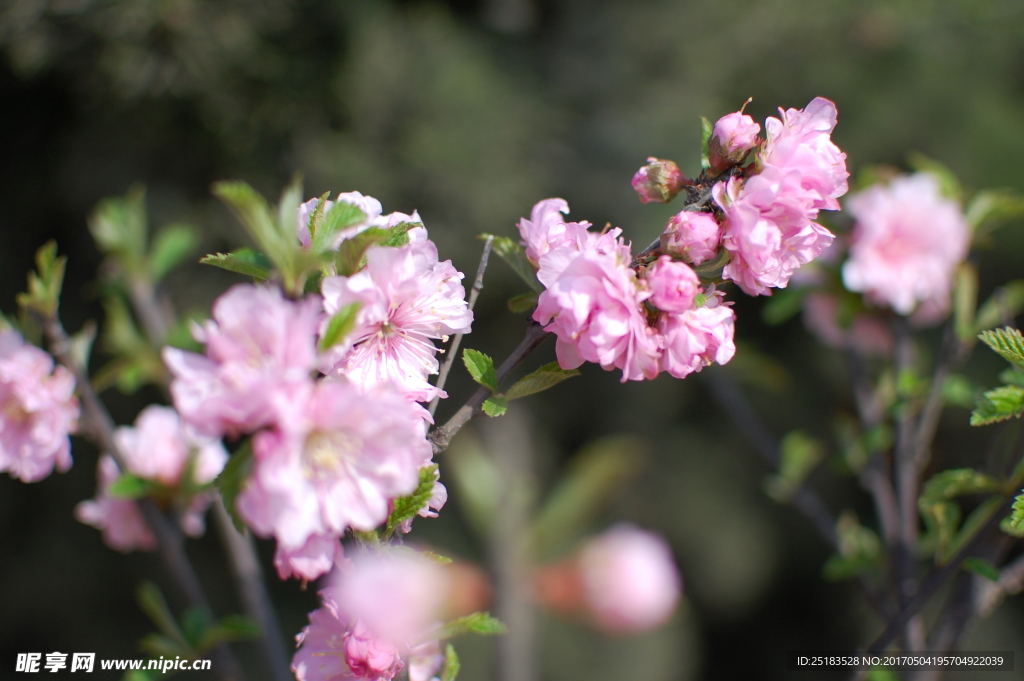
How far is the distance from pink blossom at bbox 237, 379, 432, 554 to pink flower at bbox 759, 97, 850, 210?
0.81 feet

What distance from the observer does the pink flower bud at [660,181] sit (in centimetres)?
38

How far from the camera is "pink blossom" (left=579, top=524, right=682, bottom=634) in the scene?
121 cm

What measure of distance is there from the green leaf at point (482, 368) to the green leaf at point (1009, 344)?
313 mm

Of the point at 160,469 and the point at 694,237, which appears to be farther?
the point at 160,469

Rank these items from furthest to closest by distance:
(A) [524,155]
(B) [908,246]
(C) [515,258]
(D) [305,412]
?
(A) [524,155] → (B) [908,246] → (C) [515,258] → (D) [305,412]

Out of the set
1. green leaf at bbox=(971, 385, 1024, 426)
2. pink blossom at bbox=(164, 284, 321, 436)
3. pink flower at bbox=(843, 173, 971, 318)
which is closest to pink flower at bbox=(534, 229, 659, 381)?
pink blossom at bbox=(164, 284, 321, 436)

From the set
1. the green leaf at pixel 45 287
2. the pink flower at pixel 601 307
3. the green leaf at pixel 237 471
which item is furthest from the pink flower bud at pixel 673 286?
the green leaf at pixel 45 287

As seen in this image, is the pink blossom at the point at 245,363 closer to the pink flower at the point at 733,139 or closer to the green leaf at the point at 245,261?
the green leaf at the point at 245,261

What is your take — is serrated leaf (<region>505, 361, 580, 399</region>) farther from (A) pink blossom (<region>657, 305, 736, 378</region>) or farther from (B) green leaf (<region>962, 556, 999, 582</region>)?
(B) green leaf (<region>962, 556, 999, 582</region>)

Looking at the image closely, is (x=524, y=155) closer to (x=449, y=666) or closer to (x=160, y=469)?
(x=160, y=469)

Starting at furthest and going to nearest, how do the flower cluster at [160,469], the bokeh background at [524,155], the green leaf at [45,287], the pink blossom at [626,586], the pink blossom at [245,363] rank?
the bokeh background at [524,155]
the pink blossom at [626,586]
the flower cluster at [160,469]
the green leaf at [45,287]
the pink blossom at [245,363]

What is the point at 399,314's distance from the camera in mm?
370

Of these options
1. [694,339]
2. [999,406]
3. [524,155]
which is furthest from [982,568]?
[524,155]

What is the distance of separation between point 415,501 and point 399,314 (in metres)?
0.11
